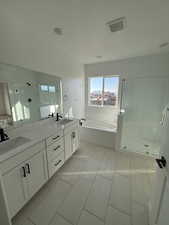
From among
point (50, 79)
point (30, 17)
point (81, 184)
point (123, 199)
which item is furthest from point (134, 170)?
point (30, 17)

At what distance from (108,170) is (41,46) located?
275cm

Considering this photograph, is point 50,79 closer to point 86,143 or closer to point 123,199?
point 86,143

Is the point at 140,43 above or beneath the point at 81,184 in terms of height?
above

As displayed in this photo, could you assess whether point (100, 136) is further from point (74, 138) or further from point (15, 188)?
point (15, 188)

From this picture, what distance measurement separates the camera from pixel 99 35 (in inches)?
66.8

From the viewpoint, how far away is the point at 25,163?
129cm

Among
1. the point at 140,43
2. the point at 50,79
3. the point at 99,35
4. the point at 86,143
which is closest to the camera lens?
the point at 99,35

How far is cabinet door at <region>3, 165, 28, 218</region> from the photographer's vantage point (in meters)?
1.12

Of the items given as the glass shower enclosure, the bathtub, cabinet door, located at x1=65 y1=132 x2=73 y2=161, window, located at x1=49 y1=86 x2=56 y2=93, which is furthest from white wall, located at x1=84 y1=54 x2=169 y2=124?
cabinet door, located at x1=65 y1=132 x2=73 y2=161

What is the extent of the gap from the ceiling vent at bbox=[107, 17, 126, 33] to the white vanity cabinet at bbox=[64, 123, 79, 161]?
1852 millimetres

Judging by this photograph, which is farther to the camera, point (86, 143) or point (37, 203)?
point (86, 143)

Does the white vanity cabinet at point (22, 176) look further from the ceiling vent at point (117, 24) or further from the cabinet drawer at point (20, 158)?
the ceiling vent at point (117, 24)

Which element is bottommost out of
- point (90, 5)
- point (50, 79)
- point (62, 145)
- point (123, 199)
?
point (123, 199)

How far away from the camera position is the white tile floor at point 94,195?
129 cm
